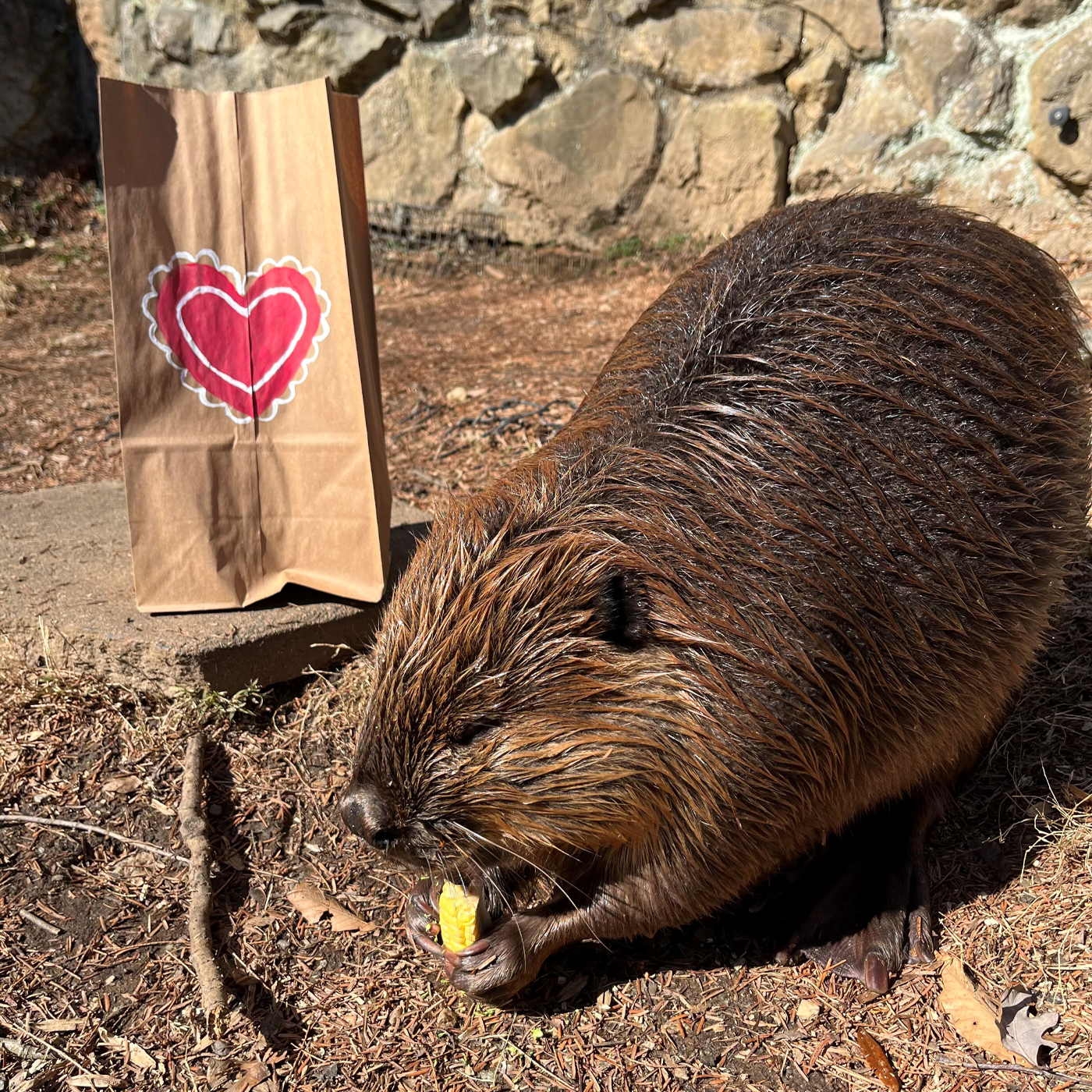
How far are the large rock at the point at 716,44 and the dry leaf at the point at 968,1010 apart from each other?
4822 millimetres

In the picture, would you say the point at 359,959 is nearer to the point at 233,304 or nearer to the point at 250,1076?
the point at 250,1076

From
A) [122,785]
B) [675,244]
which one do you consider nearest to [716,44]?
[675,244]

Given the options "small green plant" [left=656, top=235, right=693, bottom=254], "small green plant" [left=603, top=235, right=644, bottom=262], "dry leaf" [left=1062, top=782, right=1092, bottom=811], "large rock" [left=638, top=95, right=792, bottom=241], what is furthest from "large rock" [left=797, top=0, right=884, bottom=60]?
"dry leaf" [left=1062, top=782, right=1092, bottom=811]

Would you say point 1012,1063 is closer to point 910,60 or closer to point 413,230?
point 910,60

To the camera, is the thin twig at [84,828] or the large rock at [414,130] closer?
the thin twig at [84,828]

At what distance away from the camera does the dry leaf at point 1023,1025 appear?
73.4 inches

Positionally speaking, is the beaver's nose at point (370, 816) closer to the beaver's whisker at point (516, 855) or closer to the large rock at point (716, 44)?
the beaver's whisker at point (516, 855)

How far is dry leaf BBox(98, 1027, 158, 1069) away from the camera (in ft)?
6.17

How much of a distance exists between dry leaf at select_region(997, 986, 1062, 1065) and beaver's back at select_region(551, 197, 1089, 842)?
462mm

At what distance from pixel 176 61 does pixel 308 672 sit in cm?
555

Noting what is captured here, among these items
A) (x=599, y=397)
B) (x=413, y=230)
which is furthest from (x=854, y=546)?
(x=413, y=230)

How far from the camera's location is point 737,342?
1978 millimetres

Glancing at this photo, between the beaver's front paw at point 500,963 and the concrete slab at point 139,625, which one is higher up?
the concrete slab at point 139,625

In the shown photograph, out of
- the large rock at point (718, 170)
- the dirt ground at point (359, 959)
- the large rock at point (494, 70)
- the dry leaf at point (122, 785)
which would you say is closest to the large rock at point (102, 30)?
the large rock at point (494, 70)
